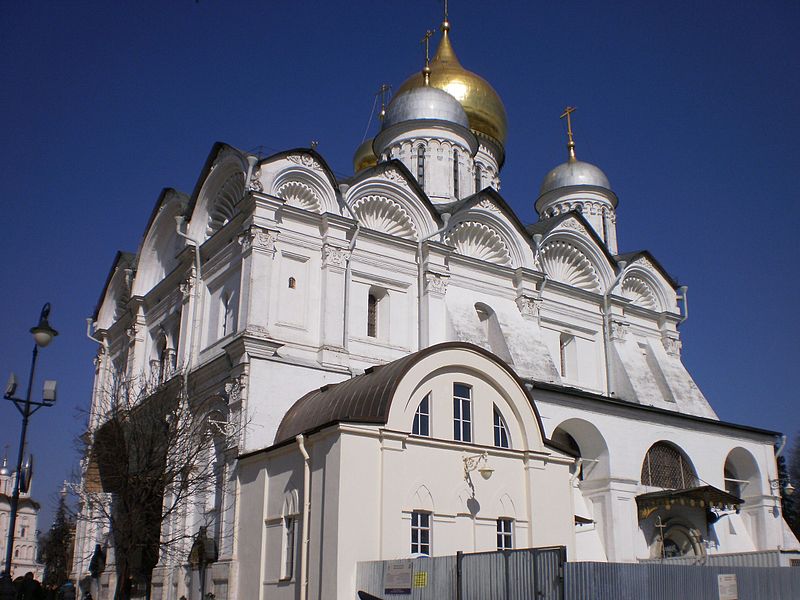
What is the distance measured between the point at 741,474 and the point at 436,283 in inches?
478

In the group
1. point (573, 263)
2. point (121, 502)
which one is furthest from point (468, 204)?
point (121, 502)

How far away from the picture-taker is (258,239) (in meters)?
20.5

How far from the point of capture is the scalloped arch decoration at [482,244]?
83.8 ft

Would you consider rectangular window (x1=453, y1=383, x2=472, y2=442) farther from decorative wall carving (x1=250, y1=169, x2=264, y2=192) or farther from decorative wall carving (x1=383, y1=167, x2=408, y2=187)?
decorative wall carving (x1=383, y1=167, x2=408, y2=187)

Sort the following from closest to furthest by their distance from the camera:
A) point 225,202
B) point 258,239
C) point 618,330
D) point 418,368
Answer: point 418,368 → point 258,239 → point 225,202 → point 618,330

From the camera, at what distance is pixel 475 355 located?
16.7 meters

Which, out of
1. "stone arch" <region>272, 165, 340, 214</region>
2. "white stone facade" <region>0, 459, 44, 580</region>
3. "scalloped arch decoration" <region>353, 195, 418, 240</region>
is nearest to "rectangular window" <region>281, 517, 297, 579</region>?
"stone arch" <region>272, 165, 340, 214</region>

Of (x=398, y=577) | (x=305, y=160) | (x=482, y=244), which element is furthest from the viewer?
(x=482, y=244)

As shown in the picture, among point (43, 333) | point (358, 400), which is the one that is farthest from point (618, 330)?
point (43, 333)

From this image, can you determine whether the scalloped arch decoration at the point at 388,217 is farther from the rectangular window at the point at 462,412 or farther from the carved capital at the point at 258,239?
the rectangular window at the point at 462,412

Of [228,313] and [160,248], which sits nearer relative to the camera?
[228,313]

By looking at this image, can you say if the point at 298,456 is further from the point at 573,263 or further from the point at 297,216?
the point at 573,263

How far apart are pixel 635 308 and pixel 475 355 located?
13950 millimetres

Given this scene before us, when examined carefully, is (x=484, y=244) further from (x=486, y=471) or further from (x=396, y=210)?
(x=486, y=471)
